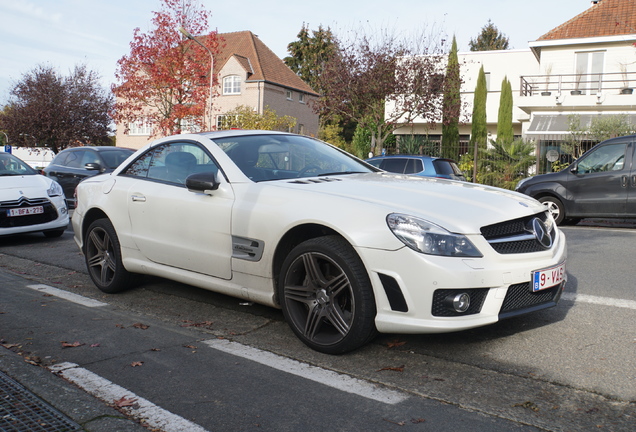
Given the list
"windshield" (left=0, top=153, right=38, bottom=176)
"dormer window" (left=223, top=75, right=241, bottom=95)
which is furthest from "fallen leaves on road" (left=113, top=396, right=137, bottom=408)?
"dormer window" (left=223, top=75, right=241, bottom=95)

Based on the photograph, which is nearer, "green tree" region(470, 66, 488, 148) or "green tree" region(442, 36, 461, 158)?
"green tree" region(442, 36, 461, 158)

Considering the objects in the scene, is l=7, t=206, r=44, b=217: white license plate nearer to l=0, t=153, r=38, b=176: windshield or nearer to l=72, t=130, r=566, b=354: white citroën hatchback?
l=0, t=153, r=38, b=176: windshield

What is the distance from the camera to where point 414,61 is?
28844 millimetres

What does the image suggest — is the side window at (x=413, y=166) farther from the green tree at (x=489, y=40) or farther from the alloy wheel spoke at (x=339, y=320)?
the green tree at (x=489, y=40)

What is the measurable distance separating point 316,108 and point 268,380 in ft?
91.7

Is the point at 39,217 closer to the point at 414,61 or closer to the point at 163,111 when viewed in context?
the point at 414,61

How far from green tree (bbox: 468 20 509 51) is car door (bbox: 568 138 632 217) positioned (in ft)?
174

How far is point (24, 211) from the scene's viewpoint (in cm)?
938

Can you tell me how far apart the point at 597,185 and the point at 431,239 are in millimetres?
9354

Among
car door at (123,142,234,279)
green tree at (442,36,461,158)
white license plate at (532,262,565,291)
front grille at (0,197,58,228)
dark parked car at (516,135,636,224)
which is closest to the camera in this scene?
white license plate at (532,262,565,291)

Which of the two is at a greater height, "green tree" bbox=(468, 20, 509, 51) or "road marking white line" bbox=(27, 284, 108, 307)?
"green tree" bbox=(468, 20, 509, 51)

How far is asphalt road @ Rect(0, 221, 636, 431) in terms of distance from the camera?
3105 millimetres

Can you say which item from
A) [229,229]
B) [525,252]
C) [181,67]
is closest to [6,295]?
[229,229]

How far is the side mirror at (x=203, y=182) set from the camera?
4.79 m
